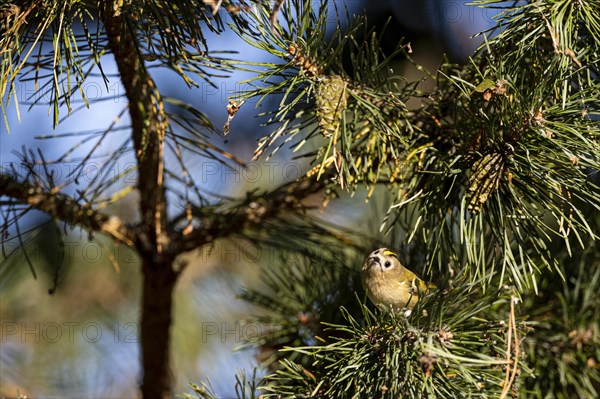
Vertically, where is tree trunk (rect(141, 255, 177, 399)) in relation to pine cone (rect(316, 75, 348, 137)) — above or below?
below

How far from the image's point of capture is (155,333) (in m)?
1.30

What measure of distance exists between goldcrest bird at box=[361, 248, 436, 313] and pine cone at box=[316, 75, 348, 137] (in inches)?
8.8

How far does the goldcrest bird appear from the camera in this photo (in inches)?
40.7

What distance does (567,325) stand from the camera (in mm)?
1272

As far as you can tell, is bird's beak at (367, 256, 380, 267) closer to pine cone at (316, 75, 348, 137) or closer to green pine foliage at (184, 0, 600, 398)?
green pine foliage at (184, 0, 600, 398)

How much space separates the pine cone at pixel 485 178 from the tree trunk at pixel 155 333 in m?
0.60

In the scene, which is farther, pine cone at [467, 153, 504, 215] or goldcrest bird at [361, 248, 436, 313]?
goldcrest bird at [361, 248, 436, 313]

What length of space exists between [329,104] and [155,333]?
58cm

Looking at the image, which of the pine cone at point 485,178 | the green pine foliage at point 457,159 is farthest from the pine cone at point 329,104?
the pine cone at point 485,178

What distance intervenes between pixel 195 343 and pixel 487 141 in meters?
1.75

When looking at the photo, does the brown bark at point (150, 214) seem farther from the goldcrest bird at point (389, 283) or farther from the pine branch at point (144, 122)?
the goldcrest bird at point (389, 283)

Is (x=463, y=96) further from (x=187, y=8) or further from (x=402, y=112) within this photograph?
(x=187, y=8)

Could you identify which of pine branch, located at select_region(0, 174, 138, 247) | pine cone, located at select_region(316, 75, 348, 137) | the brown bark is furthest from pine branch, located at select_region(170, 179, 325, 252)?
pine cone, located at select_region(316, 75, 348, 137)

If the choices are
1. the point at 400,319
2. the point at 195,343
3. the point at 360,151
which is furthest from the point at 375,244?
the point at 195,343
